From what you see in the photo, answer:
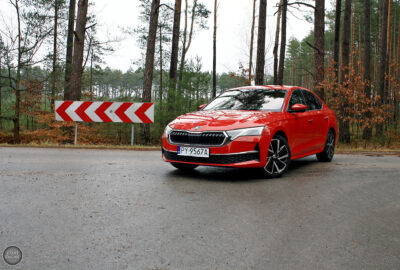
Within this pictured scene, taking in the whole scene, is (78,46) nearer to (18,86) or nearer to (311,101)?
(18,86)

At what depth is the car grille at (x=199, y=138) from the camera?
6.25 metres

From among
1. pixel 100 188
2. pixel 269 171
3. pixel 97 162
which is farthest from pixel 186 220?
pixel 97 162

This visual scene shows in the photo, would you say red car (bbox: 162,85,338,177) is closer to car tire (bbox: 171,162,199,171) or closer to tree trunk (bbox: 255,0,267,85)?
car tire (bbox: 171,162,199,171)

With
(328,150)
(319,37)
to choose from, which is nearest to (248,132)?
(328,150)

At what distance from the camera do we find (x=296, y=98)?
8133mm

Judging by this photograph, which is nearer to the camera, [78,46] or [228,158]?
[228,158]

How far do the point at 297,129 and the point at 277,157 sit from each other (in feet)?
3.46

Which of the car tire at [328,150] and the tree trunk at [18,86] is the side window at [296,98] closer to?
the car tire at [328,150]

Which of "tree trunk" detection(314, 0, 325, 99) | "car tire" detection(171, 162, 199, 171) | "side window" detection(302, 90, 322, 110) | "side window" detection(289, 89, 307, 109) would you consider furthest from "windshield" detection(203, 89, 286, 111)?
"tree trunk" detection(314, 0, 325, 99)

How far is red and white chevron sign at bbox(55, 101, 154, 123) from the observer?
12531 mm

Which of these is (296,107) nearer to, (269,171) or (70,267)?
(269,171)

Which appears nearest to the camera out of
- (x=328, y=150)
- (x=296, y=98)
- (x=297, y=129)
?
(x=297, y=129)

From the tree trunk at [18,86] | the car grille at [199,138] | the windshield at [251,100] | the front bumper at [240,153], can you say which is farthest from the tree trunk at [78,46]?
the front bumper at [240,153]

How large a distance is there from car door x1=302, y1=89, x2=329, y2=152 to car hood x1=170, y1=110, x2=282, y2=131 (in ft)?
4.84
